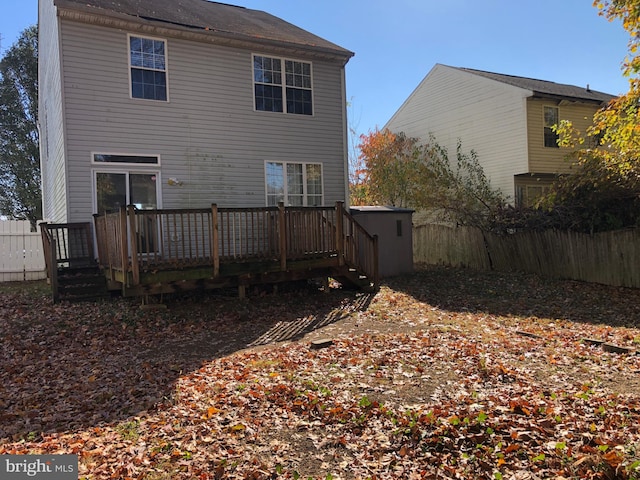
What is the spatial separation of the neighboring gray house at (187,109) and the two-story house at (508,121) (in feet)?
28.8

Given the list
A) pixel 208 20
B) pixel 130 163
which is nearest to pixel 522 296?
pixel 130 163

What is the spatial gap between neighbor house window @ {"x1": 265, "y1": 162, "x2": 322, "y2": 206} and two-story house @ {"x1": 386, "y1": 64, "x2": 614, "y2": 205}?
8.50 metres

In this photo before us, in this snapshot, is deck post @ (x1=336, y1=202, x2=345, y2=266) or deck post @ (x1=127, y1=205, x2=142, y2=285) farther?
deck post @ (x1=336, y1=202, x2=345, y2=266)

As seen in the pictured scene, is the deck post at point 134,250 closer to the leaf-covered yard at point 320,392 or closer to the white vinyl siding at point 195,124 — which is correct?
the leaf-covered yard at point 320,392

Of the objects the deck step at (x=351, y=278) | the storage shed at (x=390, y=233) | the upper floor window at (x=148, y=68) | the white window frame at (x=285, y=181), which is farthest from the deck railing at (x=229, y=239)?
the upper floor window at (x=148, y=68)

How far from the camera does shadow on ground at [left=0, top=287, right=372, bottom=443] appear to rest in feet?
16.4

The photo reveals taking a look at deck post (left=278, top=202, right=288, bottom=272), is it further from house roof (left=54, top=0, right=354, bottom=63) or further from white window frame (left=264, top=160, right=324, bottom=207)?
house roof (left=54, top=0, right=354, bottom=63)

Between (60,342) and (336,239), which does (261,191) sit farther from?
(60,342)

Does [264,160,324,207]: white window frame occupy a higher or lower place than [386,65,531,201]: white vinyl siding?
lower

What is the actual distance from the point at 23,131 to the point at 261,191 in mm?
21916

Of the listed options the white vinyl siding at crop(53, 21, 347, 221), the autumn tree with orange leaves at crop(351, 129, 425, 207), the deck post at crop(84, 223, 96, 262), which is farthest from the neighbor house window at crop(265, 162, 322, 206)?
the autumn tree with orange leaves at crop(351, 129, 425, 207)

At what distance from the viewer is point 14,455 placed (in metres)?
3.88

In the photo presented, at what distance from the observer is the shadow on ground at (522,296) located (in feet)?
33.2

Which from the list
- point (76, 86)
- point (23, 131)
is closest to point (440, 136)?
point (76, 86)
